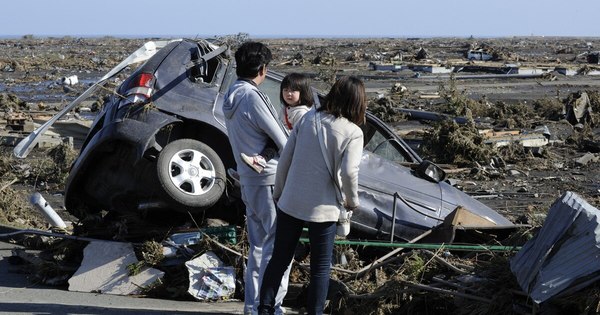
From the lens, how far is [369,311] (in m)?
6.75

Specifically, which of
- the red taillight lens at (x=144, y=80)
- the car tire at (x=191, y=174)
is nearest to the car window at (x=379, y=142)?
the car tire at (x=191, y=174)

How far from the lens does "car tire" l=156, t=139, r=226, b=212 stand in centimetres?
794

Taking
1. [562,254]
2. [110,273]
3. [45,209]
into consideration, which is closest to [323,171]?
[562,254]

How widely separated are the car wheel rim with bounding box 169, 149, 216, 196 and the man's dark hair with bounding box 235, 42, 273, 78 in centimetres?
153

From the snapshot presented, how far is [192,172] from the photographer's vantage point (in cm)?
805

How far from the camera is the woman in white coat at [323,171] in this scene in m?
5.91

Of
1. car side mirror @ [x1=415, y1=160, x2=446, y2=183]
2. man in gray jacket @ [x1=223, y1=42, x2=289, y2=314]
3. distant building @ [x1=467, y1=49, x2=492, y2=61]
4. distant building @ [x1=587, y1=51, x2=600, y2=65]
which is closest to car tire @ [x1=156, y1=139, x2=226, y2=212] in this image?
man in gray jacket @ [x1=223, y1=42, x2=289, y2=314]

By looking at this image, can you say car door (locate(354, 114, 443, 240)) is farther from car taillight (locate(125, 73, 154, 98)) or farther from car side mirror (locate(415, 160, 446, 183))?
car taillight (locate(125, 73, 154, 98))

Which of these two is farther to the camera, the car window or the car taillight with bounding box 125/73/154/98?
the car window

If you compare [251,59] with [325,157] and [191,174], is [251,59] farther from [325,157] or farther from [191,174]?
[191,174]

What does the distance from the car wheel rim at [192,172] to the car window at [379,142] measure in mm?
1927

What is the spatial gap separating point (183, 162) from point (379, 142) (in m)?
2.28

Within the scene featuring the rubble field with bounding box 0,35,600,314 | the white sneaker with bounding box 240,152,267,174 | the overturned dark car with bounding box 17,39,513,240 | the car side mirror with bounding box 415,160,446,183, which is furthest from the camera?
the car side mirror with bounding box 415,160,446,183

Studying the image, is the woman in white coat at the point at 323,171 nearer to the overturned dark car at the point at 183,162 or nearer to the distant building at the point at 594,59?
the overturned dark car at the point at 183,162
